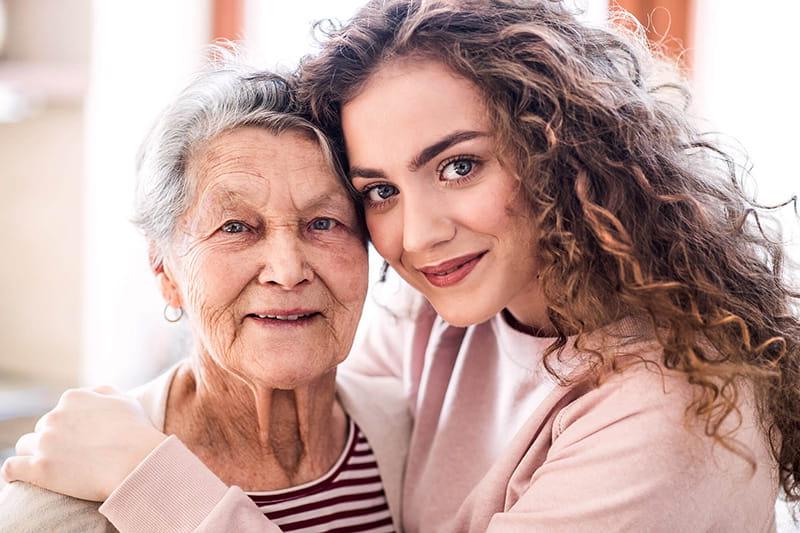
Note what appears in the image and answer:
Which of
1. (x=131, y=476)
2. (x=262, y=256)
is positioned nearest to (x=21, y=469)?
(x=131, y=476)

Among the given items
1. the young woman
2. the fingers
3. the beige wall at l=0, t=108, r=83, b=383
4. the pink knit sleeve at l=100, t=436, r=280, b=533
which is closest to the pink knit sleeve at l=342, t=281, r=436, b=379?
the young woman

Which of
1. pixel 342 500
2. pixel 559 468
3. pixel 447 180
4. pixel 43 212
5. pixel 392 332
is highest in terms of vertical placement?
pixel 447 180

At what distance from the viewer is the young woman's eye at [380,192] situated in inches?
61.0

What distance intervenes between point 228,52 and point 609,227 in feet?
2.68

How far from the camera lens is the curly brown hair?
1357 millimetres

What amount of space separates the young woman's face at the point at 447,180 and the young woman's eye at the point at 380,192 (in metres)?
0.02

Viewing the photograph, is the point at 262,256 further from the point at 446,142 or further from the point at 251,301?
the point at 446,142

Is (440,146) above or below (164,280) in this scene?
above

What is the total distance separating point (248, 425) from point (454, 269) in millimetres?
476

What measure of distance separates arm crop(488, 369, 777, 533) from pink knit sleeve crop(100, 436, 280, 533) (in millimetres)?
394

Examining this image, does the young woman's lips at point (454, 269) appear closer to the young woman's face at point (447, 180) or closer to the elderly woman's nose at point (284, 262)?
the young woman's face at point (447, 180)

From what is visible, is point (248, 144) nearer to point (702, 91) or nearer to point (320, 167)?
point (320, 167)

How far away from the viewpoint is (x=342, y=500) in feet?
5.40

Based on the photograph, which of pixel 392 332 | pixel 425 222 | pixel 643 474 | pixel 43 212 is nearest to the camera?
pixel 643 474
